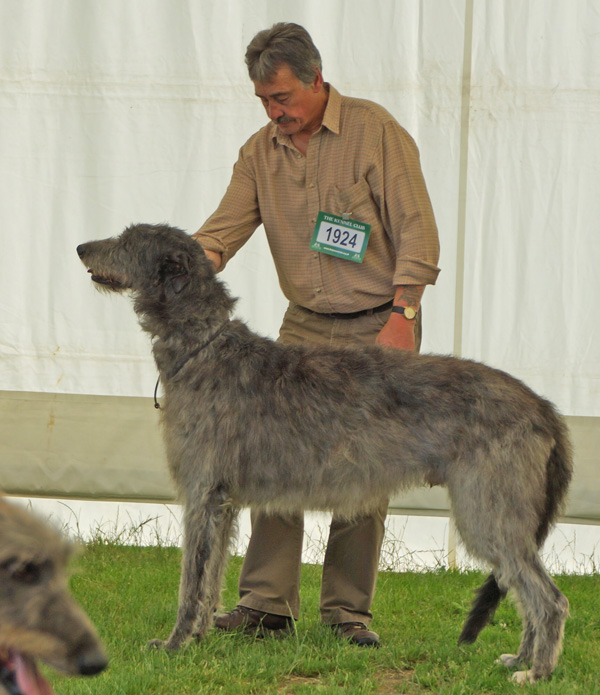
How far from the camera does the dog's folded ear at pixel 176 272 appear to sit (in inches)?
148

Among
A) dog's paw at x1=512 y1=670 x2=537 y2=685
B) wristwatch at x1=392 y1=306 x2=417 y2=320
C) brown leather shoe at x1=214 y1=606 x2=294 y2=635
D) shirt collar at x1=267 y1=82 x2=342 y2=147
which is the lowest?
brown leather shoe at x1=214 y1=606 x2=294 y2=635

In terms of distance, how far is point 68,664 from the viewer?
1.59m

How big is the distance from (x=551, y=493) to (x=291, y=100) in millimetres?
Result: 2012

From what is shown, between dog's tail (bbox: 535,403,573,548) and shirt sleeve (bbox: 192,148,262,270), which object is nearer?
dog's tail (bbox: 535,403,573,548)

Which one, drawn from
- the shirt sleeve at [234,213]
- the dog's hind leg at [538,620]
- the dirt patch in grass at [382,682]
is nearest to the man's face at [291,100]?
the shirt sleeve at [234,213]

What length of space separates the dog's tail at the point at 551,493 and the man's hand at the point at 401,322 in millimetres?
670

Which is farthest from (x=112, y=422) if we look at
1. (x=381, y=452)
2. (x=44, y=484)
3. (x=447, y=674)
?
(x=447, y=674)

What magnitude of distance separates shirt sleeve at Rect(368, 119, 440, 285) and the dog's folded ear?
2.96 feet

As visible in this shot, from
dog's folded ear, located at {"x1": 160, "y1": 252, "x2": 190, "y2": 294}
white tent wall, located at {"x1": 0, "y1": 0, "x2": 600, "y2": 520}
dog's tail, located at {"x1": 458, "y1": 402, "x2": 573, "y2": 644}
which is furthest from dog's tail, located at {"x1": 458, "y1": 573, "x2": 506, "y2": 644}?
dog's folded ear, located at {"x1": 160, "y1": 252, "x2": 190, "y2": 294}

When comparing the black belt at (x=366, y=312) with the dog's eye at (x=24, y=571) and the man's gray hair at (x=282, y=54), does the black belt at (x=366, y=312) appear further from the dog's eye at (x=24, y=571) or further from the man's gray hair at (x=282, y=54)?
the dog's eye at (x=24, y=571)

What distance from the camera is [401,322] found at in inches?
151

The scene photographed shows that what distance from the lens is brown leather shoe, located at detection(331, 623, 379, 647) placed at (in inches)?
151

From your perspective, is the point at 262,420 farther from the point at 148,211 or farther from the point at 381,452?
the point at 148,211

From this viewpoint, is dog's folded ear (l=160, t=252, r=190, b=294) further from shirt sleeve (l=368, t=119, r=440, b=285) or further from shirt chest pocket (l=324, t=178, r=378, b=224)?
shirt sleeve (l=368, t=119, r=440, b=285)
